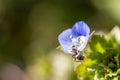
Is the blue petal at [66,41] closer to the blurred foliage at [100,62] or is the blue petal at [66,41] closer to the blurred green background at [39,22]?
the blurred foliage at [100,62]

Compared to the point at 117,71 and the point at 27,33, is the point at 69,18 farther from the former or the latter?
the point at 117,71

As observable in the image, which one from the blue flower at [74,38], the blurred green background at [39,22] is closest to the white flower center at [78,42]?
the blue flower at [74,38]

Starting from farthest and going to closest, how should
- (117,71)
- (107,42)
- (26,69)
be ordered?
(26,69) → (107,42) → (117,71)

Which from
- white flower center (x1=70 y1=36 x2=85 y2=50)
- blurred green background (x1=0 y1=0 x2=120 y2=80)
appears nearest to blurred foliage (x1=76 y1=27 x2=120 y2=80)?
white flower center (x1=70 y1=36 x2=85 y2=50)

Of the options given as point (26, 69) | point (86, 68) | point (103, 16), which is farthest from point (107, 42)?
point (103, 16)

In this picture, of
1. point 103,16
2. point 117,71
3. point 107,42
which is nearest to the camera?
point 117,71

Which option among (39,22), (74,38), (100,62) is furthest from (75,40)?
(39,22)
